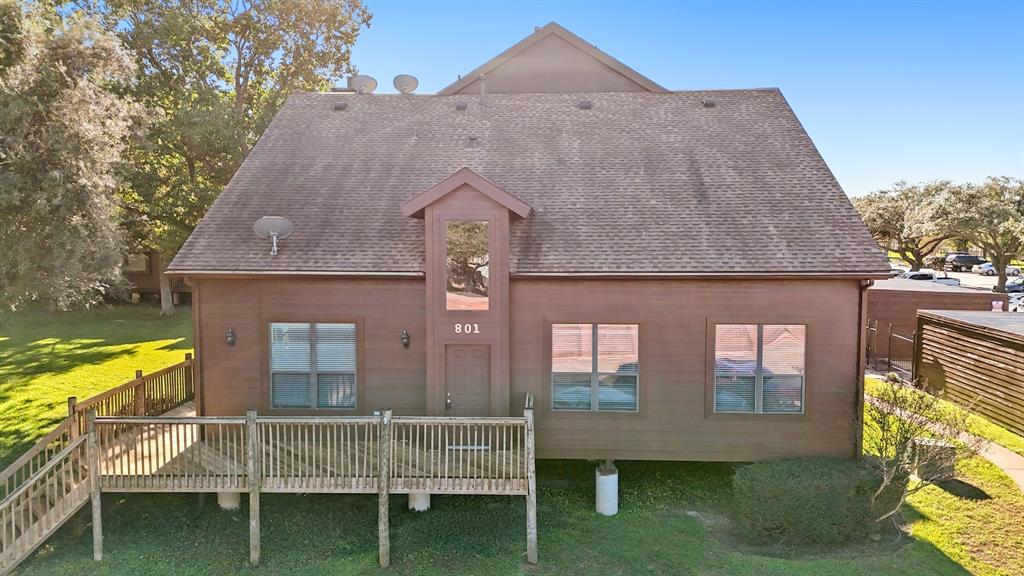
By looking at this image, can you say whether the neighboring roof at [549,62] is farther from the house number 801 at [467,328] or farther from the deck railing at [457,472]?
the deck railing at [457,472]

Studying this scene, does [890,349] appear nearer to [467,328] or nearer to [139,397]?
[467,328]

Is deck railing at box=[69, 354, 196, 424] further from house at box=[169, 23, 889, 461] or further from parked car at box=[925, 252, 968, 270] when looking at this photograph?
parked car at box=[925, 252, 968, 270]

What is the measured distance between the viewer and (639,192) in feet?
39.0

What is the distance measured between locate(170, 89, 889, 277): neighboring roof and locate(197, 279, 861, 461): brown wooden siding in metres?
0.44

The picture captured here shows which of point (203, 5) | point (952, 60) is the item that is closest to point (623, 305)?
point (952, 60)

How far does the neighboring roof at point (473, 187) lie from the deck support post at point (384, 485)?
3678 millimetres

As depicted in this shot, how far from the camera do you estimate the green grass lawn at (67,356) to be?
14.7 m

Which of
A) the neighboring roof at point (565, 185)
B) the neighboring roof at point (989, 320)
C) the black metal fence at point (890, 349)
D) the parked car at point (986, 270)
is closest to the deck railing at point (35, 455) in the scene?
the neighboring roof at point (565, 185)

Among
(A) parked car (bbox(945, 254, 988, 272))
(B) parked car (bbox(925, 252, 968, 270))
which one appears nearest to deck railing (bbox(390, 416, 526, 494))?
(B) parked car (bbox(925, 252, 968, 270))

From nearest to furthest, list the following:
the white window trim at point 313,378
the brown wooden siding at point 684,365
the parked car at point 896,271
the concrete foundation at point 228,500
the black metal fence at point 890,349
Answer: the parked car at point 896,271, the concrete foundation at point 228,500, the brown wooden siding at point 684,365, the white window trim at point 313,378, the black metal fence at point 890,349

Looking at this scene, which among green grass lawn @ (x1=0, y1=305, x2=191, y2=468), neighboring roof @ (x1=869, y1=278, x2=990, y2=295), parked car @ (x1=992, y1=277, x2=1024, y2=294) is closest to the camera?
green grass lawn @ (x1=0, y1=305, x2=191, y2=468)

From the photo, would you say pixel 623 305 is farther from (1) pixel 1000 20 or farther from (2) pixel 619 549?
(1) pixel 1000 20

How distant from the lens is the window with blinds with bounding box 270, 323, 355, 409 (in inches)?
419

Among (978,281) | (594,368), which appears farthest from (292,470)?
(978,281)
